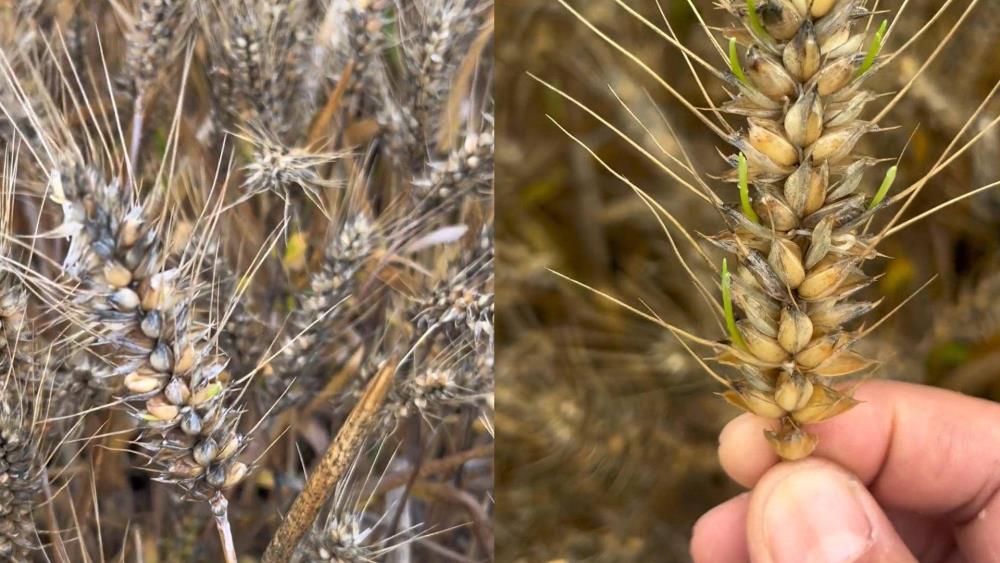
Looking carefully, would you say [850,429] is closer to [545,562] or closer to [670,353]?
[670,353]

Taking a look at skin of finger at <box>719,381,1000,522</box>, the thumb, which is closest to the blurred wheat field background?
skin of finger at <box>719,381,1000,522</box>

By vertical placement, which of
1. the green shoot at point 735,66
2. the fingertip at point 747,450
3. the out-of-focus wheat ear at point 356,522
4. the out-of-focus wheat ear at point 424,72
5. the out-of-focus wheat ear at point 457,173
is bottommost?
the out-of-focus wheat ear at point 356,522

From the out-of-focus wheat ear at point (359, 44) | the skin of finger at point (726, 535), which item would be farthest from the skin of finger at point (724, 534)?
the out-of-focus wheat ear at point (359, 44)

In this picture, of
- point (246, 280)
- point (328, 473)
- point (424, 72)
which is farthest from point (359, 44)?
point (328, 473)

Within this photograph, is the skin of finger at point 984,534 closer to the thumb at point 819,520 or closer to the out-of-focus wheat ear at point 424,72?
the thumb at point 819,520

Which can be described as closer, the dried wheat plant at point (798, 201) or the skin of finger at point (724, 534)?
the dried wheat plant at point (798, 201)

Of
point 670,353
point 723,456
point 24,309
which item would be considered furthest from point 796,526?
point 24,309

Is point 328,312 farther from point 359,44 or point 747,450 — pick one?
point 747,450
